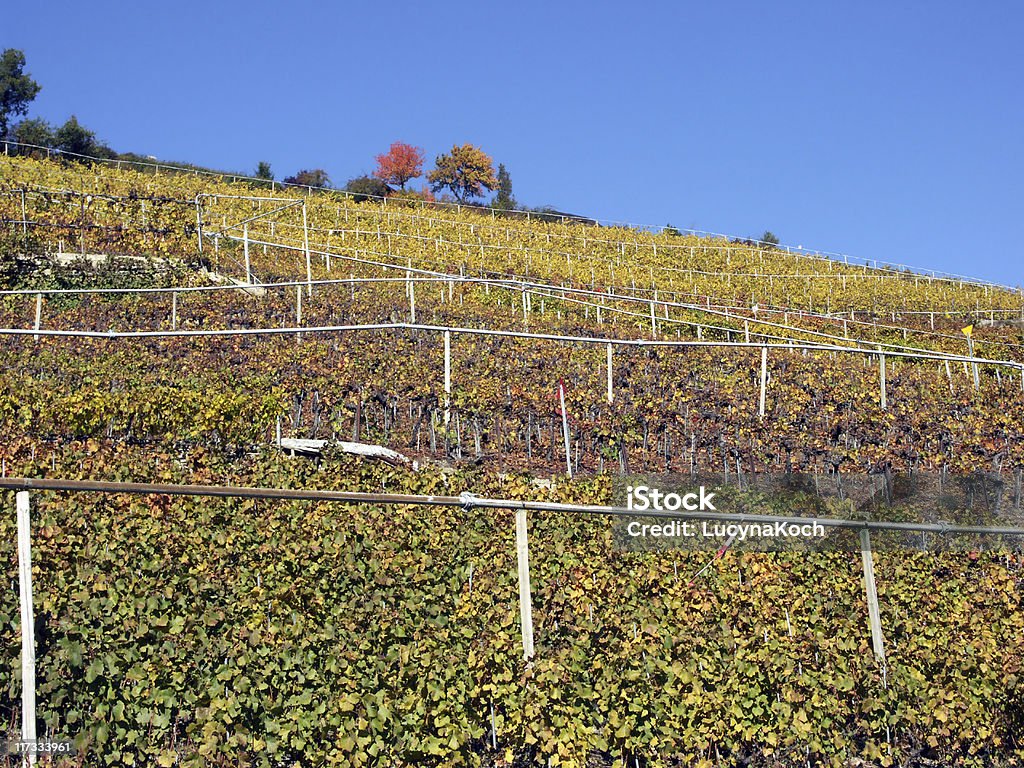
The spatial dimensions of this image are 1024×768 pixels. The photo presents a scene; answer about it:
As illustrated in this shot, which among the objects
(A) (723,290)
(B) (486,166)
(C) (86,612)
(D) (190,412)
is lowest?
(C) (86,612)

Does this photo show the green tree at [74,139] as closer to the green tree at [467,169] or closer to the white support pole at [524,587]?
the green tree at [467,169]

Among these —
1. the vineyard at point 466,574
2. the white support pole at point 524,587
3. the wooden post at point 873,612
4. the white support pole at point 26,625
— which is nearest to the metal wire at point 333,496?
the white support pole at point 26,625

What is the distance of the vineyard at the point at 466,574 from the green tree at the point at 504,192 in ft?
156

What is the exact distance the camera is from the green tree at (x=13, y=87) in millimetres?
63281

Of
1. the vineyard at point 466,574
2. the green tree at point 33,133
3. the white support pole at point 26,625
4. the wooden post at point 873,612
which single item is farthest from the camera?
the green tree at point 33,133

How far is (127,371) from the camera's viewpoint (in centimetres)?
1947

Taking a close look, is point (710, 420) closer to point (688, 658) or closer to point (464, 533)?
point (464, 533)

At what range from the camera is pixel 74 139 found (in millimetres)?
61062

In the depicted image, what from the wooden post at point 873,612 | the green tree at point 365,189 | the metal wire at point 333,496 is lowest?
the wooden post at point 873,612

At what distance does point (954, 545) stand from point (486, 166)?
72984 millimetres

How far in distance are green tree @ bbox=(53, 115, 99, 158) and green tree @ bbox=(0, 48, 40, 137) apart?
4.45 metres

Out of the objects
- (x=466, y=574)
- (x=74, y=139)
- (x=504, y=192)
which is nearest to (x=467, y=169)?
(x=504, y=192)

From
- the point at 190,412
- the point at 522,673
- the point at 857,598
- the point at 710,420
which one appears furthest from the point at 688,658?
the point at 710,420

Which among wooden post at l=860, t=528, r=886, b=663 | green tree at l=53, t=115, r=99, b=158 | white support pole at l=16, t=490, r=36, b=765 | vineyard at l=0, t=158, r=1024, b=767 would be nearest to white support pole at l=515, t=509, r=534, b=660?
vineyard at l=0, t=158, r=1024, b=767
